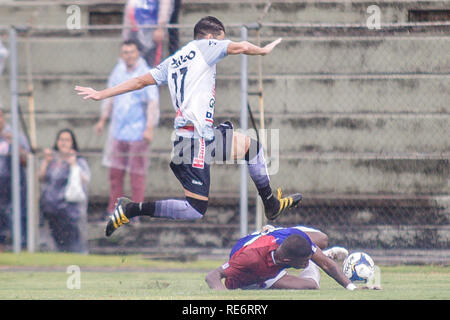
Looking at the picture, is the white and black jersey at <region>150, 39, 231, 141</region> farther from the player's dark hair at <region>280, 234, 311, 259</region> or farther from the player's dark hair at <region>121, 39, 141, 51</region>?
the player's dark hair at <region>121, 39, 141, 51</region>

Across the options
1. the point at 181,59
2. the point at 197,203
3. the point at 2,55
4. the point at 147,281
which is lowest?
the point at 147,281

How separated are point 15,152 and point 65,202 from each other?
2.94ft

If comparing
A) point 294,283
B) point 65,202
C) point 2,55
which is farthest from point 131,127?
point 294,283

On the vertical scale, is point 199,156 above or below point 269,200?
above

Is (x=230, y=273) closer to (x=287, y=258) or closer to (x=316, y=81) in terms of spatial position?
(x=287, y=258)

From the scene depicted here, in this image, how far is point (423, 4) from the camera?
13336mm

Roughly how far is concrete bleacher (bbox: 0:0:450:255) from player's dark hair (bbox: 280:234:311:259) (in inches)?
132

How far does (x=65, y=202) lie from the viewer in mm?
12516

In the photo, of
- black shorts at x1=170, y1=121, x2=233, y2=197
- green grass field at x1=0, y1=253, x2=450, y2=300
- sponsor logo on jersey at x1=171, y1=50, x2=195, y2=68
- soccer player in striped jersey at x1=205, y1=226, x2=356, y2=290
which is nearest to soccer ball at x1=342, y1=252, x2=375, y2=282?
green grass field at x1=0, y1=253, x2=450, y2=300

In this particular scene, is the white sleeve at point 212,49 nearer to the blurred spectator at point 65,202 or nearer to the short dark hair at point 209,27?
the short dark hair at point 209,27

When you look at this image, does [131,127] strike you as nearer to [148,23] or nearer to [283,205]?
[148,23]

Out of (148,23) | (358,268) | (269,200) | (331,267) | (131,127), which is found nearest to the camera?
(331,267)

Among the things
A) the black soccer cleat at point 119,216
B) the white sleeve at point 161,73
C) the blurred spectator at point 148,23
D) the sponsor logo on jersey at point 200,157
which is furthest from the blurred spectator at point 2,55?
the sponsor logo on jersey at point 200,157
